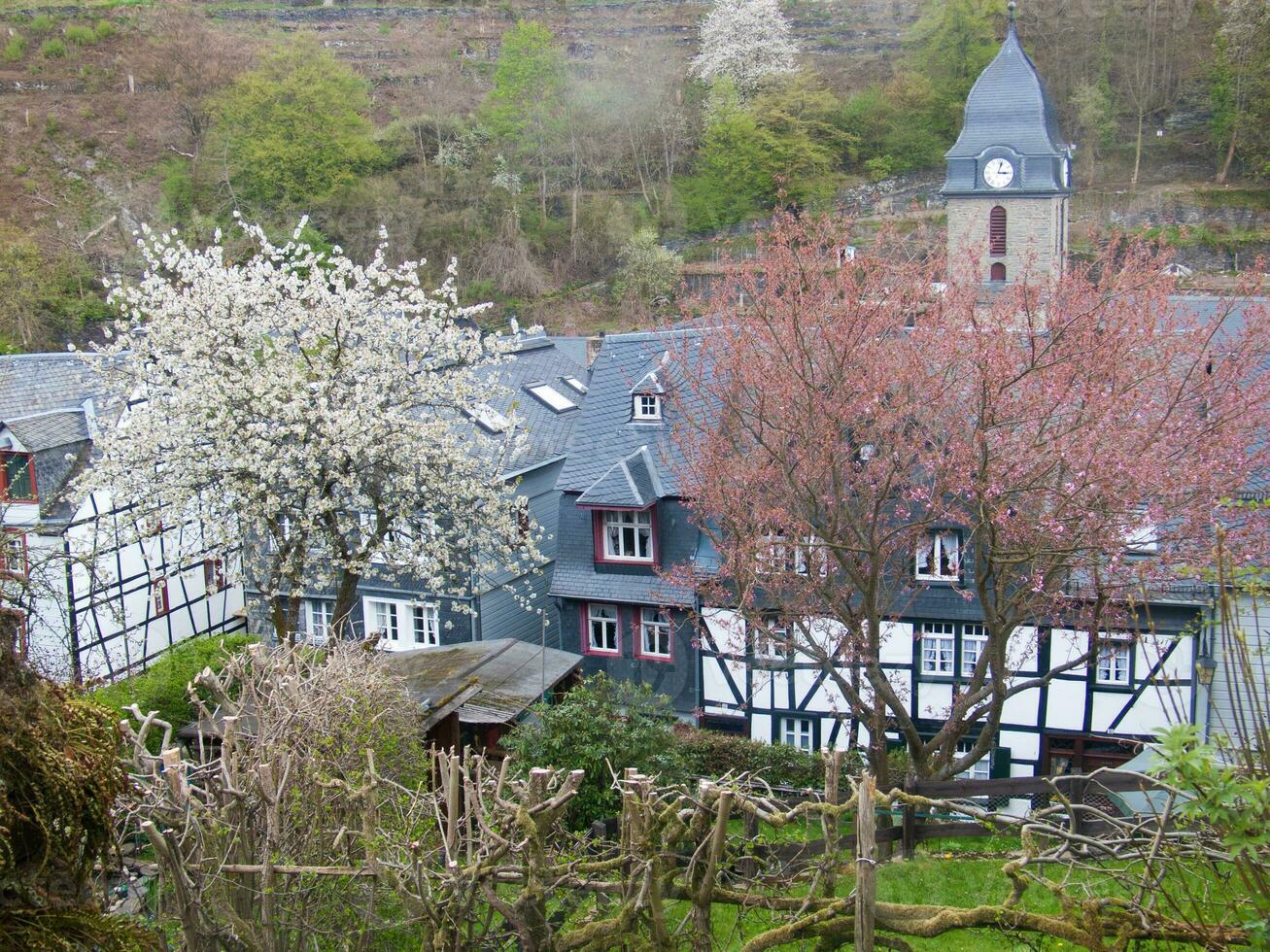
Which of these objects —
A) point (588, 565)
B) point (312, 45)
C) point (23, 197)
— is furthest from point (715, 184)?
point (588, 565)

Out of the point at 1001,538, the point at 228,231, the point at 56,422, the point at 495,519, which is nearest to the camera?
the point at 1001,538

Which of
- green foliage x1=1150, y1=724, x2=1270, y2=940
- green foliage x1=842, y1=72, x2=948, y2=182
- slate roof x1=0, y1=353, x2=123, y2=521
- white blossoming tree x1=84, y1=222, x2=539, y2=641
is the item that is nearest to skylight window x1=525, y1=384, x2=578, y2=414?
white blossoming tree x1=84, y1=222, x2=539, y2=641

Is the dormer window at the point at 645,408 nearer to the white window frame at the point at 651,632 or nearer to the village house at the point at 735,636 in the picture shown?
the village house at the point at 735,636

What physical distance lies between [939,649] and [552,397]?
10.4 meters

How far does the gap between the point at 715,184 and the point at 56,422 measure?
32893 mm

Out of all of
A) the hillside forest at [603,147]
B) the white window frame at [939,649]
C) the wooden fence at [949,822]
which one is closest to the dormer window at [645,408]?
the white window frame at [939,649]

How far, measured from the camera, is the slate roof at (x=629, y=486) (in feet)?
61.3

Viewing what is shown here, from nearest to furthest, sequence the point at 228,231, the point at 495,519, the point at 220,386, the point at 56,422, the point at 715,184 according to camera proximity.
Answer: the point at 220,386 → the point at 495,519 → the point at 56,422 → the point at 228,231 → the point at 715,184

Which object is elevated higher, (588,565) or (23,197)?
(23,197)

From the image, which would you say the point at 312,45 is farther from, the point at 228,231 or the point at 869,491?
the point at 869,491

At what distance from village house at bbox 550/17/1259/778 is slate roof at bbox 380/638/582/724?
1920mm

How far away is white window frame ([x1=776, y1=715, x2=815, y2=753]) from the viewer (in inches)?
707

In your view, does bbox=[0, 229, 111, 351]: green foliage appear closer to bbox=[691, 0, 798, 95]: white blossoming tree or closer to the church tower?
bbox=[691, 0, 798, 95]: white blossoming tree

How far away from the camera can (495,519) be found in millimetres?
17375
